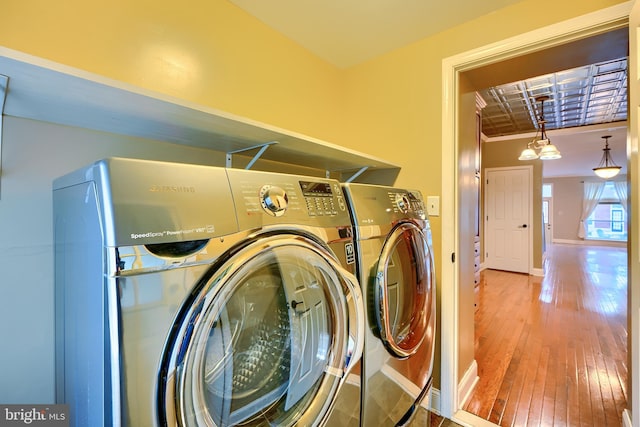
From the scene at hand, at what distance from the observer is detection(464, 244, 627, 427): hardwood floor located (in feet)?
5.76

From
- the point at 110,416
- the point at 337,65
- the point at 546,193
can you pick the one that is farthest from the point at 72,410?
the point at 546,193

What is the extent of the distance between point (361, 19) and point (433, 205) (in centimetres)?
113

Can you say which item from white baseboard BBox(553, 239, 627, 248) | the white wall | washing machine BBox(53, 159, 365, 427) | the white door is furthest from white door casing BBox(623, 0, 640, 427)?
white baseboard BBox(553, 239, 627, 248)

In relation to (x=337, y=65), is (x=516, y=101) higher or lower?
higher

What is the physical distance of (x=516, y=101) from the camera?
359 cm

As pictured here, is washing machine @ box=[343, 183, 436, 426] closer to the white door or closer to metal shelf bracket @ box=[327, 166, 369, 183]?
metal shelf bracket @ box=[327, 166, 369, 183]

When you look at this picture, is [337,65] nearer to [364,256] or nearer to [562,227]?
[364,256]

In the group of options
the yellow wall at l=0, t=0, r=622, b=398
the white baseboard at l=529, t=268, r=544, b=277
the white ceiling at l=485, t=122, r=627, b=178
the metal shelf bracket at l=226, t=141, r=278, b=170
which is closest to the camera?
the yellow wall at l=0, t=0, r=622, b=398

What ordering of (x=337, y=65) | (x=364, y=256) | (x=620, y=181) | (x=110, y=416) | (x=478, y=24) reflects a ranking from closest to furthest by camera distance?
(x=110, y=416) → (x=364, y=256) → (x=478, y=24) → (x=337, y=65) → (x=620, y=181)

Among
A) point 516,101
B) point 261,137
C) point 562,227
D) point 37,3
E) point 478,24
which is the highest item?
point 516,101

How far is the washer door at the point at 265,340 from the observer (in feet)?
1.98

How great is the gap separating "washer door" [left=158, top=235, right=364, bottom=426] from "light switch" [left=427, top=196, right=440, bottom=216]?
3.16ft

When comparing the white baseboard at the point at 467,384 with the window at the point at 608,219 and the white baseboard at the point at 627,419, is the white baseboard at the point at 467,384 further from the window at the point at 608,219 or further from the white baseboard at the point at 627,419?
the window at the point at 608,219

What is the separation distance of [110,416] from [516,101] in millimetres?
4521
